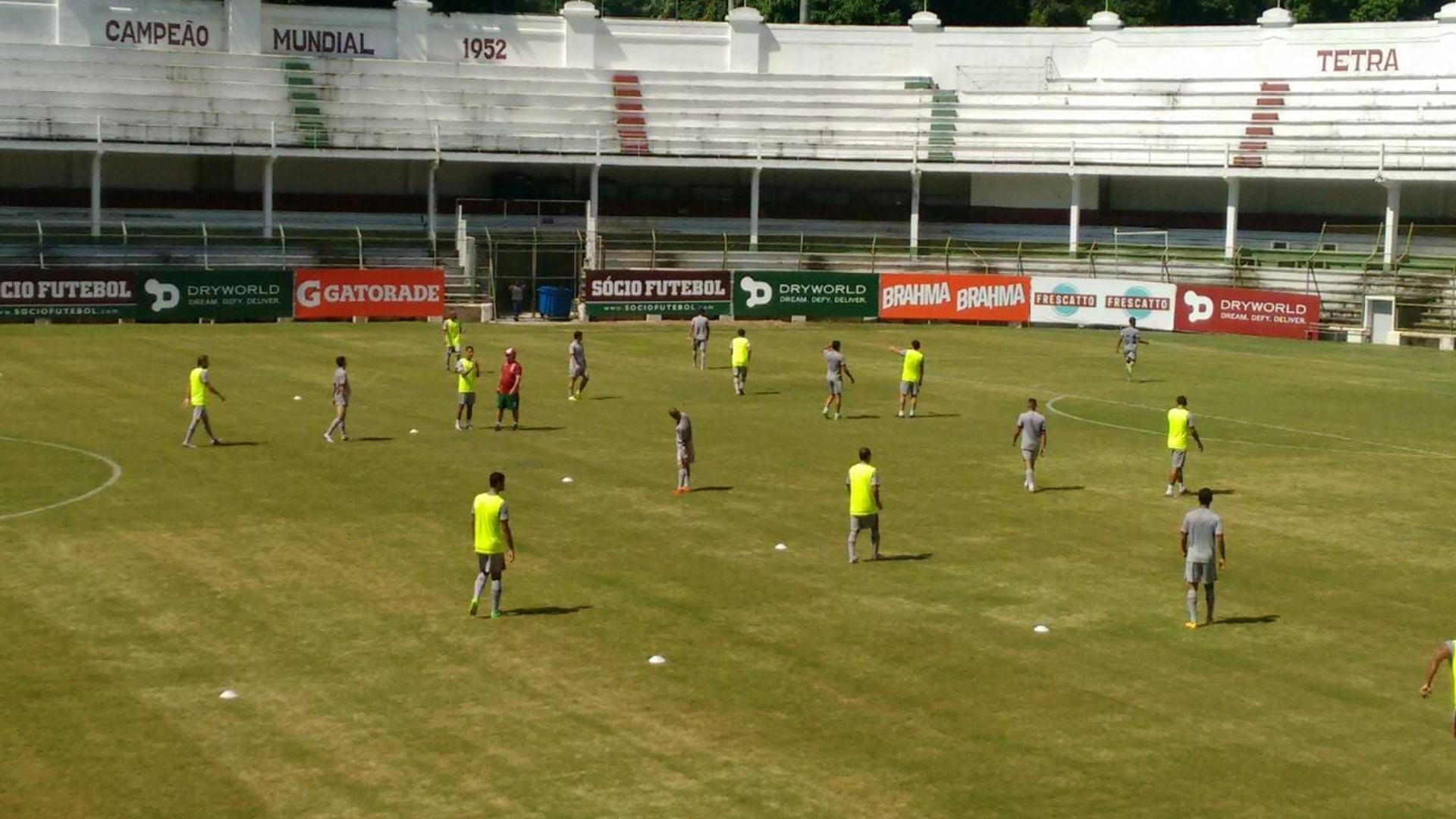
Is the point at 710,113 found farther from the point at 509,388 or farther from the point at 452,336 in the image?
the point at 509,388

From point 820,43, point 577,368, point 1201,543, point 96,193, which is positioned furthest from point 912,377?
point 820,43

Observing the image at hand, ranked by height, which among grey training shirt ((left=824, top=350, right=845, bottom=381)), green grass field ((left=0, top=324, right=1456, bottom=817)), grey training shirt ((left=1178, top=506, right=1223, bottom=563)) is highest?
grey training shirt ((left=824, top=350, right=845, bottom=381))

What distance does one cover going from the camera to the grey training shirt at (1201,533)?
22109 mm

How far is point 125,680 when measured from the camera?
1956 centimetres

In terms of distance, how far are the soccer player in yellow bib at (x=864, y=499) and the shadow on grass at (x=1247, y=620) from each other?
190 inches

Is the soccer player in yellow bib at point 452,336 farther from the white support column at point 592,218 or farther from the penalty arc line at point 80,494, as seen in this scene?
the white support column at point 592,218

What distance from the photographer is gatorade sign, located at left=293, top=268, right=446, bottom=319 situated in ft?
194

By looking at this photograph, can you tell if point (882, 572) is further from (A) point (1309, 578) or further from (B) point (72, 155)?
(B) point (72, 155)

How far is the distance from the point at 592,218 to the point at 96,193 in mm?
17841

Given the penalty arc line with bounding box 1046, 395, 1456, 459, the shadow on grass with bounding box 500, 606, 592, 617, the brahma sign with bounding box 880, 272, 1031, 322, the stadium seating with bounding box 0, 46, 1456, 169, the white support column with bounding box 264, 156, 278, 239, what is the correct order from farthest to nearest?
the stadium seating with bounding box 0, 46, 1456, 169, the white support column with bounding box 264, 156, 278, 239, the brahma sign with bounding box 880, 272, 1031, 322, the penalty arc line with bounding box 1046, 395, 1456, 459, the shadow on grass with bounding box 500, 606, 592, 617

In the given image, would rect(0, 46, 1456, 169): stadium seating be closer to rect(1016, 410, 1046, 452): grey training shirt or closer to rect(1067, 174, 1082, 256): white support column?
rect(1067, 174, 1082, 256): white support column

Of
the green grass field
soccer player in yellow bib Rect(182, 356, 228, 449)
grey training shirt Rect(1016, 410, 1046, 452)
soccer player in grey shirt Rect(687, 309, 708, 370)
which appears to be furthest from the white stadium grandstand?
grey training shirt Rect(1016, 410, 1046, 452)

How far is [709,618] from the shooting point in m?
22.7

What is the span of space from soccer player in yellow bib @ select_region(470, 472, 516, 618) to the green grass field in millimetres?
552
